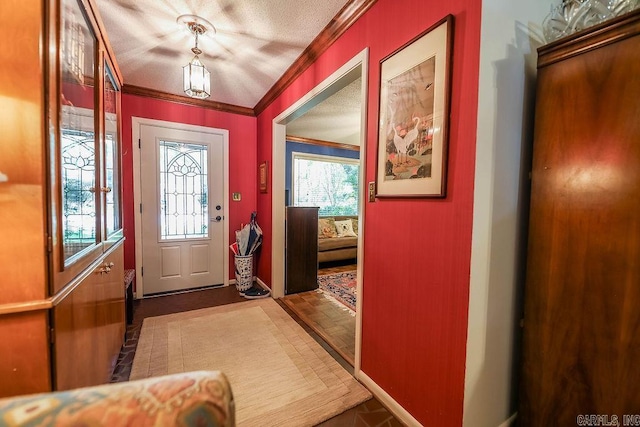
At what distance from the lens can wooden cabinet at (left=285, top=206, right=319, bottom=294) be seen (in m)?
3.33

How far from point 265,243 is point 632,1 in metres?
3.47

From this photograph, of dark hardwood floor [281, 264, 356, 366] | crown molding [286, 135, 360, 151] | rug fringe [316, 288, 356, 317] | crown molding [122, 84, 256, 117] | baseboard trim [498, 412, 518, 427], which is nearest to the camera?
baseboard trim [498, 412, 518, 427]

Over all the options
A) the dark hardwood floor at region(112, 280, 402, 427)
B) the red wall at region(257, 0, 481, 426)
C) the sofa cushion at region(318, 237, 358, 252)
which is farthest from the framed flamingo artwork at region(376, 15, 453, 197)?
the sofa cushion at region(318, 237, 358, 252)

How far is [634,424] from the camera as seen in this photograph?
3.23 ft

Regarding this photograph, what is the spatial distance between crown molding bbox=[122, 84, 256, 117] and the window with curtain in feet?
5.12

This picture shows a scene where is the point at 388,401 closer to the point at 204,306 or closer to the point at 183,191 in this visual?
the point at 204,306

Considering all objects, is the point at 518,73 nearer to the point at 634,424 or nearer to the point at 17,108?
the point at 634,424

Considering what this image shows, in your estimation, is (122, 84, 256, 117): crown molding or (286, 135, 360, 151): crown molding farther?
(286, 135, 360, 151): crown molding

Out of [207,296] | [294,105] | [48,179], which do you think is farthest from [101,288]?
[294,105]

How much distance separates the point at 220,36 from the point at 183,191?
1.98m

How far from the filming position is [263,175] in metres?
3.53

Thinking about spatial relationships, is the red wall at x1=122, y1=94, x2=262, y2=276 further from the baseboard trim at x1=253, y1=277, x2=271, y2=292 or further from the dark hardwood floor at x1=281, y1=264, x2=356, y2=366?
the dark hardwood floor at x1=281, y1=264, x2=356, y2=366

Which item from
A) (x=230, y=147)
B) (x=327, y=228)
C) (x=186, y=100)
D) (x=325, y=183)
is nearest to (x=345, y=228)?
(x=327, y=228)

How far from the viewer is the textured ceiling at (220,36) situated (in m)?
1.78
